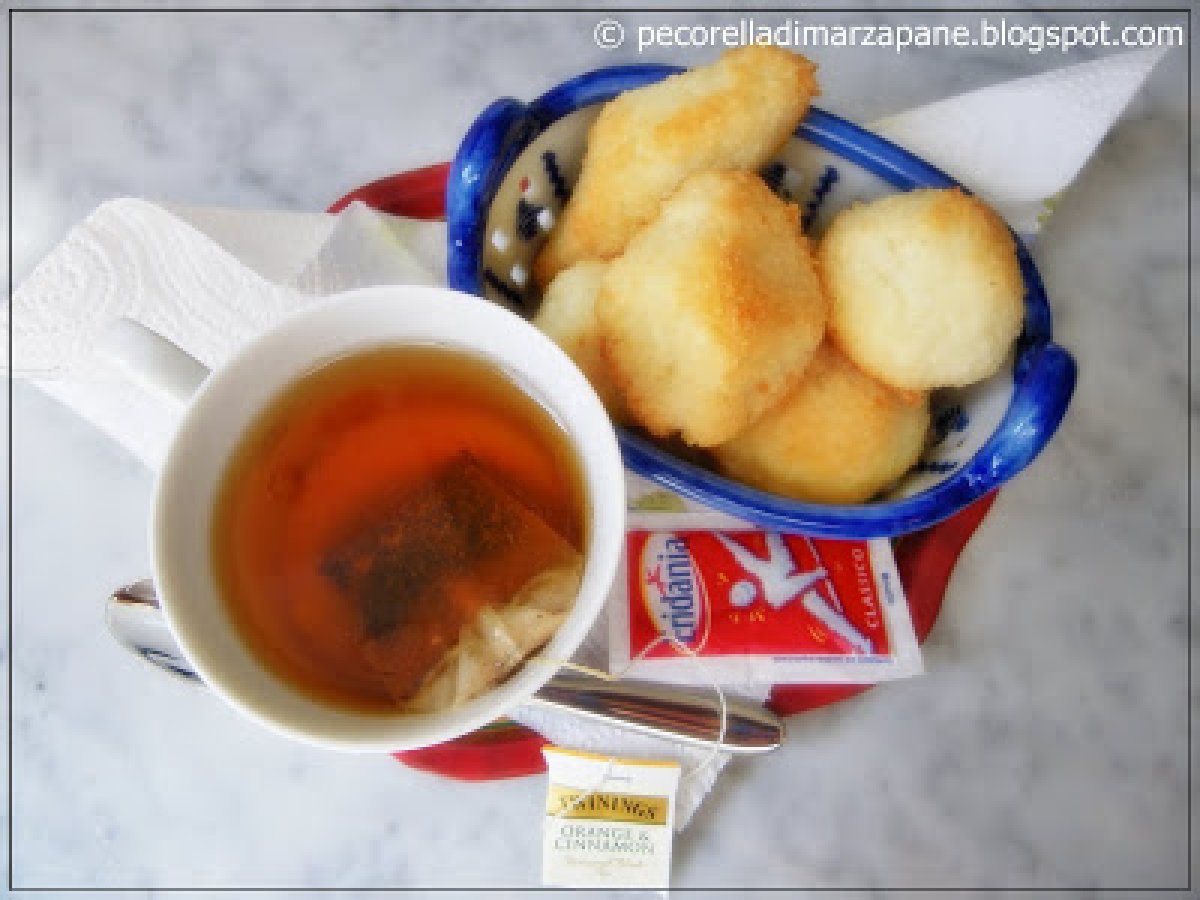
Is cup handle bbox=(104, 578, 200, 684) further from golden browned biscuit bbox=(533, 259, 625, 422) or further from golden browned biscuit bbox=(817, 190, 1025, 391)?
golden browned biscuit bbox=(817, 190, 1025, 391)

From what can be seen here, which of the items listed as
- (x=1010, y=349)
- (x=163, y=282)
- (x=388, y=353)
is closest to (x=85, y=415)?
(x=163, y=282)

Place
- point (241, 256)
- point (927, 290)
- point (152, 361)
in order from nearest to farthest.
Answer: point (152, 361) → point (927, 290) → point (241, 256)

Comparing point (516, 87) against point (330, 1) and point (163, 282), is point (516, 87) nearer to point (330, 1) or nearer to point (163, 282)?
point (330, 1)

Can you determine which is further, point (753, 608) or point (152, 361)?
point (753, 608)

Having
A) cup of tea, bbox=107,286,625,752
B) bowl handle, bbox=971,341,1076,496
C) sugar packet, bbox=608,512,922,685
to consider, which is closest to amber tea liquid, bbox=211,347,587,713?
cup of tea, bbox=107,286,625,752

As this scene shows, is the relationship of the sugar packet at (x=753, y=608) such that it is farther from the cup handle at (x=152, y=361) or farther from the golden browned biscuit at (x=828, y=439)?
the cup handle at (x=152, y=361)

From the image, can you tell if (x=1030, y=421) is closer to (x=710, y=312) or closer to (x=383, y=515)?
(x=710, y=312)

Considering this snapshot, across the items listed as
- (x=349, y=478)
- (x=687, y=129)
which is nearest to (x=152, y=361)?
(x=349, y=478)

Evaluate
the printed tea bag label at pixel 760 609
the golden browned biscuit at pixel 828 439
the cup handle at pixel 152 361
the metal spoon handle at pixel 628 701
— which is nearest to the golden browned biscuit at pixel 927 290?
the golden browned biscuit at pixel 828 439
